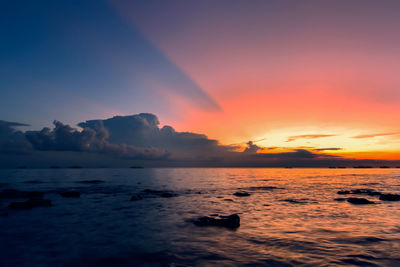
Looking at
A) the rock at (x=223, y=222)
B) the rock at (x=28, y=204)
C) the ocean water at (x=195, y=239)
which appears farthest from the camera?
the rock at (x=28, y=204)

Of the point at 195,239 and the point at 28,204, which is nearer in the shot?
the point at 195,239

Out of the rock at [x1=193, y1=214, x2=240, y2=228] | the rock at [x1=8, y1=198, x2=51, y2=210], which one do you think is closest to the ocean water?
the rock at [x1=193, y1=214, x2=240, y2=228]

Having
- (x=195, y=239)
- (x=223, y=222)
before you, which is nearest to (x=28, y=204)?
(x=195, y=239)

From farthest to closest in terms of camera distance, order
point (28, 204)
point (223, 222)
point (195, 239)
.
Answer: point (28, 204), point (223, 222), point (195, 239)

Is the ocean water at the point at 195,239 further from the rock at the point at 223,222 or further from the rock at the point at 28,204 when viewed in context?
the rock at the point at 28,204

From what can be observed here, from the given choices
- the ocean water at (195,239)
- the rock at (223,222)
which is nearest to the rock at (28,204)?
the ocean water at (195,239)

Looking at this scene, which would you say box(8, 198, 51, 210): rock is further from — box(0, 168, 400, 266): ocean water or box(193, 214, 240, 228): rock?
box(193, 214, 240, 228): rock

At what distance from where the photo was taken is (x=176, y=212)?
99.2 ft

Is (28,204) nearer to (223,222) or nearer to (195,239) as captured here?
(195,239)

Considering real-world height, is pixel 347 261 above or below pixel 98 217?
above

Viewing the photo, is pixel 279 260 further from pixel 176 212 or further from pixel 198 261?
pixel 176 212

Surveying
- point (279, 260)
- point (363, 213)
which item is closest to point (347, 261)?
point (279, 260)

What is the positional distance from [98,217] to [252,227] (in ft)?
59.5

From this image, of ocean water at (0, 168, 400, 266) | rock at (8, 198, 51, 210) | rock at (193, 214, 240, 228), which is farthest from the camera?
rock at (8, 198, 51, 210)
